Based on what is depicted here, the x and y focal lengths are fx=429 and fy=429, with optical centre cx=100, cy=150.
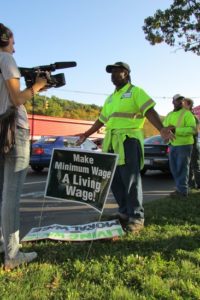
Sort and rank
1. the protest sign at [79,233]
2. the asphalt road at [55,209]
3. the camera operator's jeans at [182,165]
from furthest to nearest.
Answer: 1. the camera operator's jeans at [182,165]
2. the asphalt road at [55,209]
3. the protest sign at [79,233]

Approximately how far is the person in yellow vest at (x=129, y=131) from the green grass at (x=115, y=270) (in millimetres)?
391

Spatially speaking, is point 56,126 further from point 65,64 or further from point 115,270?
point 115,270

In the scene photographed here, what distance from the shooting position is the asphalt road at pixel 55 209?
20.7 feet

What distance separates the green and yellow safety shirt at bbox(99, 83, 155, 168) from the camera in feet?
16.8

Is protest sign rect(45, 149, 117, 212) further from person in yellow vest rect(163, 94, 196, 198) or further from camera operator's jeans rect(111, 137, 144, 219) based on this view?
person in yellow vest rect(163, 94, 196, 198)

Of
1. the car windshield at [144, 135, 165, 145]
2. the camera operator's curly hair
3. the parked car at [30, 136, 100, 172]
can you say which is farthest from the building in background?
the camera operator's curly hair

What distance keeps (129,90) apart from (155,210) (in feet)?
7.02

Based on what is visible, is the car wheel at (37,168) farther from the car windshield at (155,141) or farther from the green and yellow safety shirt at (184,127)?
the green and yellow safety shirt at (184,127)

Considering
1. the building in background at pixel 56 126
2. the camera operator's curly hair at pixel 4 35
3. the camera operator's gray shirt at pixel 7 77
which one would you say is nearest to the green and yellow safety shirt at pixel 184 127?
the camera operator's gray shirt at pixel 7 77

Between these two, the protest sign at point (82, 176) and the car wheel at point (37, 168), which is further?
the car wheel at point (37, 168)

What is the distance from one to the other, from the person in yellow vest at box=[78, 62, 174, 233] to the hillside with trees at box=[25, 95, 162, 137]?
46.6 meters

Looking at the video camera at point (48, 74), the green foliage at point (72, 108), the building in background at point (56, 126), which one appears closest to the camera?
the video camera at point (48, 74)

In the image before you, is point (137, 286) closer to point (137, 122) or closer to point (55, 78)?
point (55, 78)

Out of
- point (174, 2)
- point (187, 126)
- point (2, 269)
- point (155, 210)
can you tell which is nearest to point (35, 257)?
point (2, 269)
